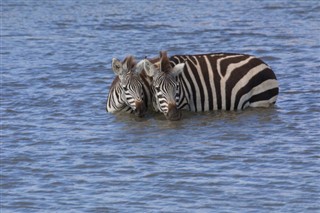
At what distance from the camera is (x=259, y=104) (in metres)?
15.3

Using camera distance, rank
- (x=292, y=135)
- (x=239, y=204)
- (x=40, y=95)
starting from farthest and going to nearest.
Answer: (x=40, y=95), (x=292, y=135), (x=239, y=204)

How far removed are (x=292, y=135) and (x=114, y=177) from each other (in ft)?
9.05

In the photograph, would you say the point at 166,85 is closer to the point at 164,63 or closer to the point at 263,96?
the point at 164,63

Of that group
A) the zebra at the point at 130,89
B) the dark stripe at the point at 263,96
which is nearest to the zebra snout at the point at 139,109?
the zebra at the point at 130,89

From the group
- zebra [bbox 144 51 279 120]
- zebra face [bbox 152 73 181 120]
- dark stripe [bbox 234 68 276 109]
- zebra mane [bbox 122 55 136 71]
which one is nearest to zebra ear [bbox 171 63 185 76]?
zebra [bbox 144 51 279 120]

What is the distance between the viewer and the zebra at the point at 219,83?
1506 cm

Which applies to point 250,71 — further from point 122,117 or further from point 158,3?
point 158,3

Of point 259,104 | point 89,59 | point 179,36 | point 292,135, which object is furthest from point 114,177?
point 179,36

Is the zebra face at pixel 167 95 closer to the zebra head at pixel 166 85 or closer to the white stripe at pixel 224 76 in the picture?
the zebra head at pixel 166 85

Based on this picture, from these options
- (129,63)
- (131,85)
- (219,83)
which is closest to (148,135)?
(131,85)

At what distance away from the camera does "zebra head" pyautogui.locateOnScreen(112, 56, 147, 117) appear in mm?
14812

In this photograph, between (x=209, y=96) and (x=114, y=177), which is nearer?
(x=114, y=177)

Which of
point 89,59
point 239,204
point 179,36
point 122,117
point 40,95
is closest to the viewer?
point 239,204

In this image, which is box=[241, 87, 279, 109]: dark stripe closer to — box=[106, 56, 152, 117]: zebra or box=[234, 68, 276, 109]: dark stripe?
A: box=[234, 68, 276, 109]: dark stripe
